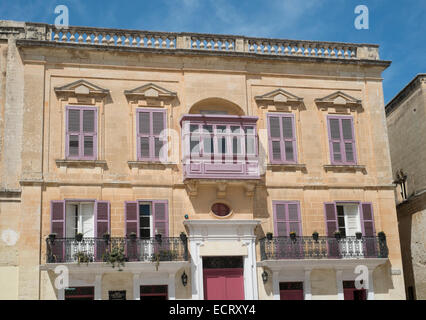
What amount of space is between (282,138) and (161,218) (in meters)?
5.24

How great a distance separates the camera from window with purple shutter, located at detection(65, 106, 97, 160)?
21.0 metres

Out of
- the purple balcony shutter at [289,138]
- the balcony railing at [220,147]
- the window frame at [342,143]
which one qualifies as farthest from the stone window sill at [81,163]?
the window frame at [342,143]

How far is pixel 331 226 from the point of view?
22.1 m

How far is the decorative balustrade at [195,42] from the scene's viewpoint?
21.7 m

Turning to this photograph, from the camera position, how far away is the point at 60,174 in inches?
816

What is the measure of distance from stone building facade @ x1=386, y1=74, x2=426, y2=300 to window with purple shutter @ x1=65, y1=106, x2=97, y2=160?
12.5 metres

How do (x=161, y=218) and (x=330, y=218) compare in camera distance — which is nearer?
(x=161, y=218)

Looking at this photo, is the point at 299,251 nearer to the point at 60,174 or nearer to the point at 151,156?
the point at 151,156

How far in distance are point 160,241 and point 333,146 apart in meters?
7.26

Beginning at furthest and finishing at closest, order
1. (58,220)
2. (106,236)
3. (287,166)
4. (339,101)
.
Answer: (339,101) < (287,166) < (58,220) < (106,236)

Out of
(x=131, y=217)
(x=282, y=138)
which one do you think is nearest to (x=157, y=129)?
(x=131, y=217)

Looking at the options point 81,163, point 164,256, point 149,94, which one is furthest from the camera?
point 149,94

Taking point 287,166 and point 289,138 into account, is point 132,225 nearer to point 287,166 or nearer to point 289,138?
point 287,166
